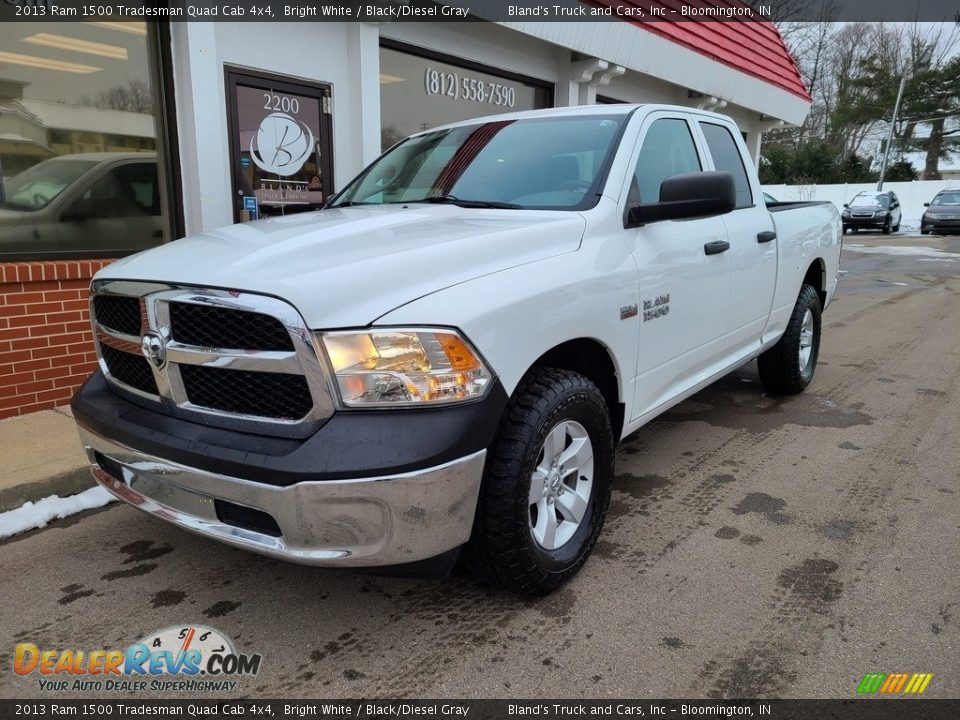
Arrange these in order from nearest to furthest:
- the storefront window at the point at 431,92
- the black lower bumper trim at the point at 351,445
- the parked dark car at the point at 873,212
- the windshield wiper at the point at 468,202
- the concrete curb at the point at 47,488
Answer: the black lower bumper trim at the point at 351,445 → the windshield wiper at the point at 468,202 → the concrete curb at the point at 47,488 → the storefront window at the point at 431,92 → the parked dark car at the point at 873,212

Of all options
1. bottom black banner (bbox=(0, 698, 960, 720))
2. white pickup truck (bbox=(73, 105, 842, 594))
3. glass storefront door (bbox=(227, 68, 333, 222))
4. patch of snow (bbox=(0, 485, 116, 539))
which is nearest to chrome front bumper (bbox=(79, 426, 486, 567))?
white pickup truck (bbox=(73, 105, 842, 594))

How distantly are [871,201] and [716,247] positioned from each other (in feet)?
96.4

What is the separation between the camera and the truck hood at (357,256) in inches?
83.3

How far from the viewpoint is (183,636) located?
2.48 metres

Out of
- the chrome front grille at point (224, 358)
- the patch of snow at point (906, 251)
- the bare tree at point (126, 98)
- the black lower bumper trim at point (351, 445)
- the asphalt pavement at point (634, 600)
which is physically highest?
the bare tree at point (126, 98)

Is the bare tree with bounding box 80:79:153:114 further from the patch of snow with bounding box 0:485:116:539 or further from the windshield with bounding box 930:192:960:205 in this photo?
the windshield with bounding box 930:192:960:205

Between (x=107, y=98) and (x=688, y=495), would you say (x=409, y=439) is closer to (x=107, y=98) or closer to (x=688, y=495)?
(x=688, y=495)

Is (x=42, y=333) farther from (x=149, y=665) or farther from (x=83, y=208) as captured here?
(x=149, y=665)

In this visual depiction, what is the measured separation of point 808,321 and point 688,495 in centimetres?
238

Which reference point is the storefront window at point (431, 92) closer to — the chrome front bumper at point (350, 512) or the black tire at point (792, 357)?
the black tire at point (792, 357)

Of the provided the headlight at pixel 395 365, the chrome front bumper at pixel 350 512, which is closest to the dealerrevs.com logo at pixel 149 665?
the chrome front bumper at pixel 350 512

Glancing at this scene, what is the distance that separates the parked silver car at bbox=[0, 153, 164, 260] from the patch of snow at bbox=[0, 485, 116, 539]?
6.41 ft

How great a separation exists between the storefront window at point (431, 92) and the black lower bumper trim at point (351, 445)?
5.38 meters

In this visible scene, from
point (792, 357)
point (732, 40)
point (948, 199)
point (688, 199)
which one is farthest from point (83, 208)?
point (948, 199)
